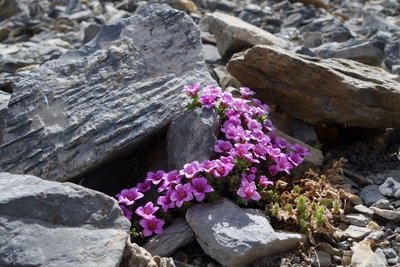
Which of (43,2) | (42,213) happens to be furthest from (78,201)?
(43,2)

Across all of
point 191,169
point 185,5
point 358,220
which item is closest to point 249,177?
point 191,169

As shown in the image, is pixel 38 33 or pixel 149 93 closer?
pixel 149 93

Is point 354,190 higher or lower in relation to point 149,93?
lower

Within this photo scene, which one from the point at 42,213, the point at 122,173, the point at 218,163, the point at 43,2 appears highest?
the point at 42,213

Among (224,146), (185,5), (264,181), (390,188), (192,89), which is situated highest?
(192,89)

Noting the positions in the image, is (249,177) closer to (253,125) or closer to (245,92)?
(253,125)

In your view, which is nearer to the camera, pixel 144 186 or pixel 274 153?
pixel 144 186

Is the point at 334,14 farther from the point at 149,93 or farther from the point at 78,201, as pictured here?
the point at 78,201
